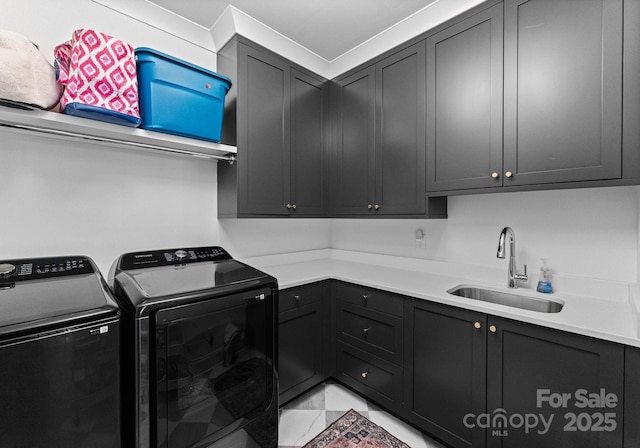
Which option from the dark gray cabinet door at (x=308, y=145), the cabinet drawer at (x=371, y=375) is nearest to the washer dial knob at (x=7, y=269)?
the dark gray cabinet door at (x=308, y=145)

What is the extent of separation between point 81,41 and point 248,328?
1.53 metres

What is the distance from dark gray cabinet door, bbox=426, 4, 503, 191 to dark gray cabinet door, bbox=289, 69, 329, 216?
0.93m

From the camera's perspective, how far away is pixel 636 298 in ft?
4.11

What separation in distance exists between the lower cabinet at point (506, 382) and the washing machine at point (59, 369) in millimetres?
1506

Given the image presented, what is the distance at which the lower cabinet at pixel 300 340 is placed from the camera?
1941 mm

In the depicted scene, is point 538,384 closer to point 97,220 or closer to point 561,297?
point 561,297

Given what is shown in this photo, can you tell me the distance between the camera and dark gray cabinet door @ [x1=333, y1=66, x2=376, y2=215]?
2.26 metres

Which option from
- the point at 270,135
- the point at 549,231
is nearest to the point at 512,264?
the point at 549,231

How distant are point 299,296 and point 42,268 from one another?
1.38m

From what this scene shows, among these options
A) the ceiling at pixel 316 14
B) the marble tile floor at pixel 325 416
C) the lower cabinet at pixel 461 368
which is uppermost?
the ceiling at pixel 316 14

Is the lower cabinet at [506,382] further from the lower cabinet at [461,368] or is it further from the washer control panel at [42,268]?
the washer control panel at [42,268]

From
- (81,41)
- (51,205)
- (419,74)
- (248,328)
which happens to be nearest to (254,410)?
(248,328)

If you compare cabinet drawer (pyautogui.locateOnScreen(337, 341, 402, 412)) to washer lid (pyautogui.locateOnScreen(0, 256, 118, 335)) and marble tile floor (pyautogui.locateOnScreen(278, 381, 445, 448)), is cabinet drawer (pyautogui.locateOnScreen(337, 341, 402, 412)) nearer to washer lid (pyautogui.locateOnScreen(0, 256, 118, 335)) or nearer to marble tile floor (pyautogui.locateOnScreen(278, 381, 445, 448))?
marble tile floor (pyautogui.locateOnScreen(278, 381, 445, 448))

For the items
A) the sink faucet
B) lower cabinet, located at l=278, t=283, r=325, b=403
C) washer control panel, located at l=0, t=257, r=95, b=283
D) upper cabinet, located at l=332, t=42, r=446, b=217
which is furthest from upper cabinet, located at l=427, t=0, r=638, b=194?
washer control panel, located at l=0, t=257, r=95, b=283
